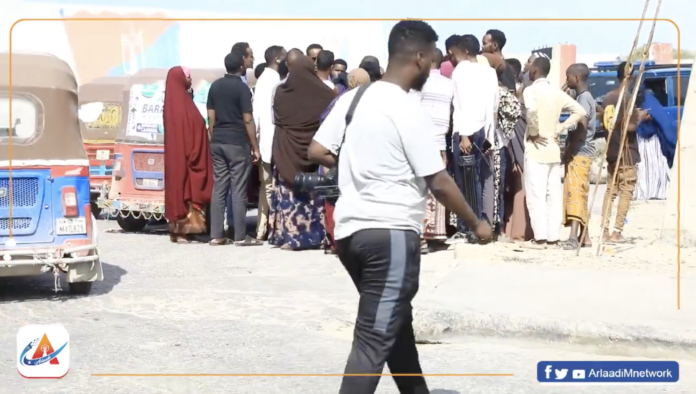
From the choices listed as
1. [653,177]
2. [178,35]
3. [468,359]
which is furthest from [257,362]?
[178,35]

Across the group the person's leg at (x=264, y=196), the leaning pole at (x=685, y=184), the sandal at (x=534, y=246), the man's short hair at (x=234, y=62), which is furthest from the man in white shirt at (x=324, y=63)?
the leaning pole at (x=685, y=184)

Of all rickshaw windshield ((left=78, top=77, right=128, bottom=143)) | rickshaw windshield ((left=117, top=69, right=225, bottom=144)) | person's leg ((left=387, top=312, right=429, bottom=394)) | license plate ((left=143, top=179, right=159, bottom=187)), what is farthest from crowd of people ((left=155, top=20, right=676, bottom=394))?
person's leg ((left=387, top=312, right=429, bottom=394))

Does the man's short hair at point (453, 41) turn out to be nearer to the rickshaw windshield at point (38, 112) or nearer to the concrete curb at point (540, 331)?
the rickshaw windshield at point (38, 112)

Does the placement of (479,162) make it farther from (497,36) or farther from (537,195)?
(497,36)

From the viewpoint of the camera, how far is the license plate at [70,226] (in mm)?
8086

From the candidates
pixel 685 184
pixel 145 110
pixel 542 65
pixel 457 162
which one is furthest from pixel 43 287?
pixel 685 184

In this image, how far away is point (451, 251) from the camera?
1050 cm

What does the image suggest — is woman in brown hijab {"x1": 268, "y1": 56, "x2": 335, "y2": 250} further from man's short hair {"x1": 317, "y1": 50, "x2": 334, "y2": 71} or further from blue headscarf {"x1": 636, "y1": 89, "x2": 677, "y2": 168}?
blue headscarf {"x1": 636, "y1": 89, "x2": 677, "y2": 168}

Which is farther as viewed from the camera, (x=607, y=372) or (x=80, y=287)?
(x=80, y=287)

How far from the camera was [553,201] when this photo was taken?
10.3 meters

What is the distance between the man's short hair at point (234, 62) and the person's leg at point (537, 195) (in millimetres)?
3212

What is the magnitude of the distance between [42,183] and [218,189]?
3.33 metres

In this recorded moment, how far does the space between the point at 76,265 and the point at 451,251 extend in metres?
3.91

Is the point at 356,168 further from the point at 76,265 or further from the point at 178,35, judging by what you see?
the point at 178,35
